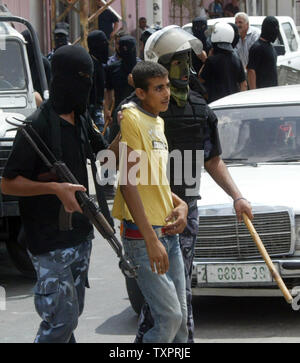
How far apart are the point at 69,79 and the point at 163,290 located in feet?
3.49

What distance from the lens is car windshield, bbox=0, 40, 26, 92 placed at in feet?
34.9

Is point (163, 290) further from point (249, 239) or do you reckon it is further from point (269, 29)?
point (269, 29)

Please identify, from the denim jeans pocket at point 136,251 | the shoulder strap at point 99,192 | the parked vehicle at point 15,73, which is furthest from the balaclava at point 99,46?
the denim jeans pocket at point 136,251

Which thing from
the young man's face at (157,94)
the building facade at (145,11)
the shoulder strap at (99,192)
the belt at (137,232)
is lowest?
the building facade at (145,11)

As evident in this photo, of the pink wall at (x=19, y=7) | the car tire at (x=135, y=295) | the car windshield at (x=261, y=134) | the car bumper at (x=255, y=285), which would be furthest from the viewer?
the pink wall at (x=19, y=7)

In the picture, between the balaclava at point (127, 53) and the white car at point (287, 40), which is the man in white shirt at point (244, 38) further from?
the balaclava at point (127, 53)

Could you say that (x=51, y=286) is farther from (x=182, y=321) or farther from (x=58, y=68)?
(x=58, y=68)

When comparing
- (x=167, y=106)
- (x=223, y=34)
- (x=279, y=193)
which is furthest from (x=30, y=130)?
(x=223, y=34)

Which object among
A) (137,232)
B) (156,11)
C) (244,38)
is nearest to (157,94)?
(137,232)

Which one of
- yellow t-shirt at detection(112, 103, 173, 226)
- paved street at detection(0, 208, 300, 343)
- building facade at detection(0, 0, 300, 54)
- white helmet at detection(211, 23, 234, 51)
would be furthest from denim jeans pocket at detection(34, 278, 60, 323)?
building facade at detection(0, 0, 300, 54)

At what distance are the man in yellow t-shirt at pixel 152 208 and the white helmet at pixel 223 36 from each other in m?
7.93

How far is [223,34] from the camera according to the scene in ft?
43.6

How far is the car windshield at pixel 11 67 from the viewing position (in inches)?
419
